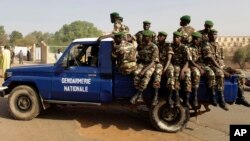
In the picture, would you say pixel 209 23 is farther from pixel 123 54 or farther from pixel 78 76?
pixel 78 76

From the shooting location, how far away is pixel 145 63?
783cm

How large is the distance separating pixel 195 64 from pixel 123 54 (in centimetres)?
158

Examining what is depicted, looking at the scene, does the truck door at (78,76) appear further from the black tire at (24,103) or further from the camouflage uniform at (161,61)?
the camouflage uniform at (161,61)

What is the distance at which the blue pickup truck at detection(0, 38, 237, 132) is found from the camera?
300 inches

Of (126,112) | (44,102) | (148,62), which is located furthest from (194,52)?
(44,102)

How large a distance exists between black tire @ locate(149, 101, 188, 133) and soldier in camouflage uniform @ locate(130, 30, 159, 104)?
0.44 metres

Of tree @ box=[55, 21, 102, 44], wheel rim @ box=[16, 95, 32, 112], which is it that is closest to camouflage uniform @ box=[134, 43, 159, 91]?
wheel rim @ box=[16, 95, 32, 112]

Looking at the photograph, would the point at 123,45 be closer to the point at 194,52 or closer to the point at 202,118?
the point at 194,52

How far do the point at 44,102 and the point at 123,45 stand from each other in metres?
2.36

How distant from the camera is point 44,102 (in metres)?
8.23

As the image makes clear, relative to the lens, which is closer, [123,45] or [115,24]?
[123,45]

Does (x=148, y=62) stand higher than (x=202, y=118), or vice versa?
(x=148, y=62)

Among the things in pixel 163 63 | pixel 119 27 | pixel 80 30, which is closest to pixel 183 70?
pixel 163 63

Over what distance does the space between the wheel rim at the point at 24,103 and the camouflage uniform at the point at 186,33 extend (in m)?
3.91
